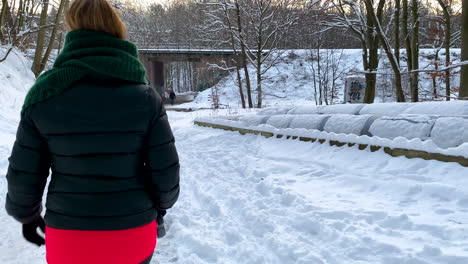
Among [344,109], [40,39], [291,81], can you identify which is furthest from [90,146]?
[291,81]

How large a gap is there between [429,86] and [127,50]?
119 ft

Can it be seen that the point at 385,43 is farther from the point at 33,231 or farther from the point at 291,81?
the point at 291,81

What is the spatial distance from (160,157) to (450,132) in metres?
4.36

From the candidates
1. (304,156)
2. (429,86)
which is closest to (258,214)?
(304,156)

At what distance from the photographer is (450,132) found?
4387 mm

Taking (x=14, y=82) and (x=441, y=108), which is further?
(x=14, y=82)

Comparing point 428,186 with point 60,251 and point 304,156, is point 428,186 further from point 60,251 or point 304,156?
point 60,251

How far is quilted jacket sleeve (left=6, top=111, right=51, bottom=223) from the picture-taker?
1.38 meters

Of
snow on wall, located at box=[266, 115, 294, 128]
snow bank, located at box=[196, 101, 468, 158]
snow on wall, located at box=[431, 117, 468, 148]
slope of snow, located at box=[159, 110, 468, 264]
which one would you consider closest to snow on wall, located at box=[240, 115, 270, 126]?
snow on wall, located at box=[266, 115, 294, 128]

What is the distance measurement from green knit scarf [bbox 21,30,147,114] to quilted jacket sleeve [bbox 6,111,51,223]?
0.11 meters

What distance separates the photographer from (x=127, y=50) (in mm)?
1509

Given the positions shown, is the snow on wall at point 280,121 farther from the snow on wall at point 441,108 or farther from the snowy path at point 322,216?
the snow on wall at point 441,108

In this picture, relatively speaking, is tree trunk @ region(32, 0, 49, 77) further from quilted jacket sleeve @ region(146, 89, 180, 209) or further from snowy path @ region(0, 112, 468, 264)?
quilted jacket sleeve @ region(146, 89, 180, 209)

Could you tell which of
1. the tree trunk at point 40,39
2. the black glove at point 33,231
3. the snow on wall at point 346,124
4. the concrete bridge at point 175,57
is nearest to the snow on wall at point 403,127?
the snow on wall at point 346,124
